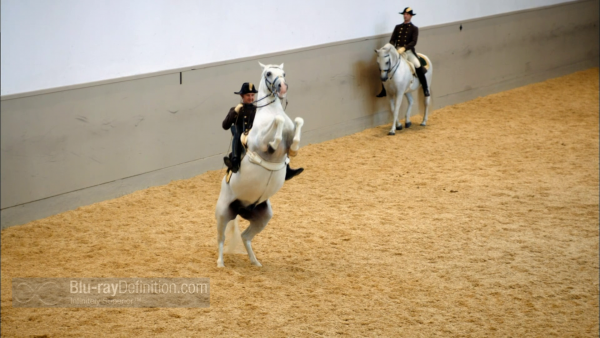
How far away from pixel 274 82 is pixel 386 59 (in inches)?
225

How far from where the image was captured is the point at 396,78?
11.0m

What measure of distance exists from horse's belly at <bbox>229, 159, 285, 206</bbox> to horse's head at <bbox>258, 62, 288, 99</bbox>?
631 mm

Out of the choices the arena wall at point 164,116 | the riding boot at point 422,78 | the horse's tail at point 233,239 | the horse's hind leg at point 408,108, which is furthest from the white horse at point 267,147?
the horse's hind leg at point 408,108

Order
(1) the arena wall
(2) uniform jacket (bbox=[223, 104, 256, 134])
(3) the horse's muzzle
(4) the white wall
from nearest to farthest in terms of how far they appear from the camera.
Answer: (3) the horse's muzzle → (2) uniform jacket (bbox=[223, 104, 256, 134]) → (4) the white wall → (1) the arena wall

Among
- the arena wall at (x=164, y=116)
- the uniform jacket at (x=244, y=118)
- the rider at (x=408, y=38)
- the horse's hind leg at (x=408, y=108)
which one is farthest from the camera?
the horse's hind leg at (x=408, y=108)

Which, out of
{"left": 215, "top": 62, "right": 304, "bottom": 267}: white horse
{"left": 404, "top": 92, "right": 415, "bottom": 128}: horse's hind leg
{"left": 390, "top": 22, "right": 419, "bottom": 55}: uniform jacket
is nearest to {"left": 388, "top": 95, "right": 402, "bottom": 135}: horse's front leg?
{"left": 404, "top": 92, "right": 415, "bottom": 128}: horse's hind leg

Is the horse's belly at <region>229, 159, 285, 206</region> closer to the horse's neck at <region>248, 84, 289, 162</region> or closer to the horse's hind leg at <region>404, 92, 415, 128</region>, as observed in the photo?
the horse's neck at <region>248, 84, 289, 162</region>

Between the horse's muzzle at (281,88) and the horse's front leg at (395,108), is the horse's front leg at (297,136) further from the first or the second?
the horse's front leg at (395,108)

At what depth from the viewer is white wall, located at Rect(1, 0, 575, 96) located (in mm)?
7027

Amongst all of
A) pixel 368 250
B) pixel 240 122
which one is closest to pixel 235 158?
pixel 240 122

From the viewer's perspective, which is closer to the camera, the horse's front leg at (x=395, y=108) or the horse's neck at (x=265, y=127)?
the horse's neck at (x=265, y=127)

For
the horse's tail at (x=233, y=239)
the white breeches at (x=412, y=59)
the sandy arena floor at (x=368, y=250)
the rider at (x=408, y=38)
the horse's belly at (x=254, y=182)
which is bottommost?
the sandy arena floor at (x=368, y=250)

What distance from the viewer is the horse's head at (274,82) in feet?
17.2

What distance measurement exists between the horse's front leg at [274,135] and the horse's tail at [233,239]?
1125 millimetres
